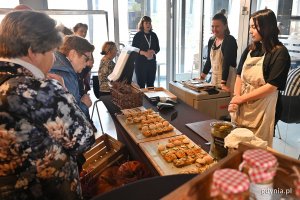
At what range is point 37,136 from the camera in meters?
0.96

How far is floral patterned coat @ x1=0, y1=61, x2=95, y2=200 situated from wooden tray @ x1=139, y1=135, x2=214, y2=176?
39 cm

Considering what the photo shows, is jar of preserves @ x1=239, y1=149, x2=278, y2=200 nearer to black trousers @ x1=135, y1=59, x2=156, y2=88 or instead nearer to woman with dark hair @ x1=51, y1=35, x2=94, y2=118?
woman with dark hair @ x1=51, y1=35, x2=94, y2=118

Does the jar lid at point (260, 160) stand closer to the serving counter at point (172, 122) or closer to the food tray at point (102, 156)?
the serving counter at point (172, 122)

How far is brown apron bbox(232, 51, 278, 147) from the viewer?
1971 millimetres

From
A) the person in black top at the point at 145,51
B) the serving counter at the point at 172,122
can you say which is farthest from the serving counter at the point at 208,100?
the person in black top at the point at 145,51

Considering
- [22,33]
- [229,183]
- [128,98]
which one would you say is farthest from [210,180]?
[128,98]

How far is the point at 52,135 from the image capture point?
98 centimetres

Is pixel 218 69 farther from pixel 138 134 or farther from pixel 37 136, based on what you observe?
pixel 37 136

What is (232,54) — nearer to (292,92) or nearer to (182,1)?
(292,92)

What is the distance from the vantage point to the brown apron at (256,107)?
1.97 meters

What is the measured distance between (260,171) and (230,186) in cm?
8

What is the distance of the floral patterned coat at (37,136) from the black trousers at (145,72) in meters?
3.58

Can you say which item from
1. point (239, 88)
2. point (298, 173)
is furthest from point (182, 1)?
point (298, 173)

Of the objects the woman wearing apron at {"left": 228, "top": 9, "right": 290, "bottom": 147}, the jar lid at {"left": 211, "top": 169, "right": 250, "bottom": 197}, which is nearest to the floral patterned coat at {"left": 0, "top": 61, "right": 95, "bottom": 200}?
the jar lid at {"left": 211, "top": 169, "right": 250, "bottom": 197}
